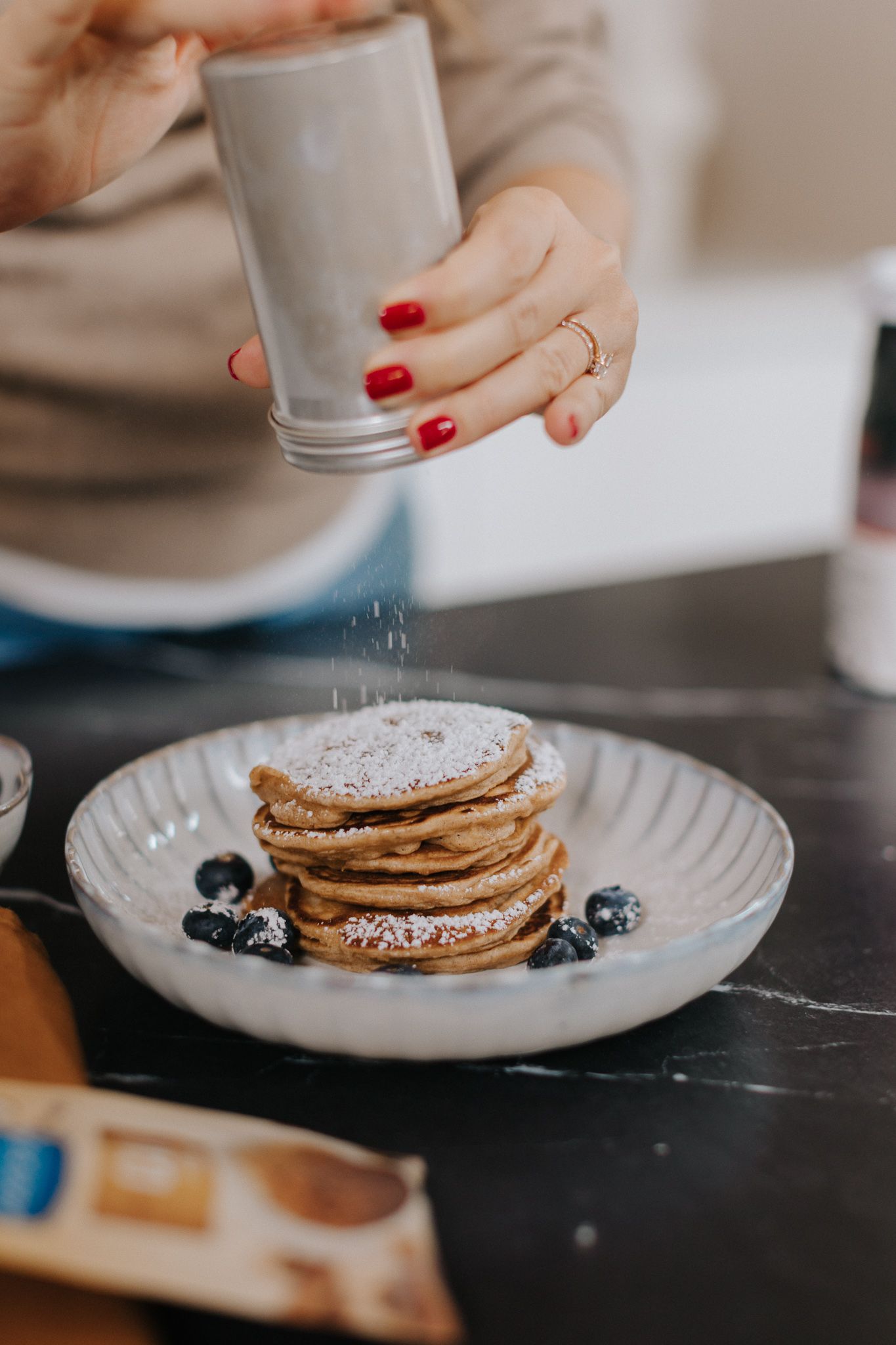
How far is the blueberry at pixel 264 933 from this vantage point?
75cm

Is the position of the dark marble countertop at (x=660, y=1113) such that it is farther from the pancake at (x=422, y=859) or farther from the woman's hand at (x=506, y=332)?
the woman's hand at (x=506, y=332)

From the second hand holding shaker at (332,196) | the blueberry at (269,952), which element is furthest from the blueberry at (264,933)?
the second hand holding shaker at (332,196)

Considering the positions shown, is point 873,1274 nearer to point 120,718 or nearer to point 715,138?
point 120,718

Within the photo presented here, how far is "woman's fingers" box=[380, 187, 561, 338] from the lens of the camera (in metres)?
0.63

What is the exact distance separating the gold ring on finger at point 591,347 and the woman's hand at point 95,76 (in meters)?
0.24

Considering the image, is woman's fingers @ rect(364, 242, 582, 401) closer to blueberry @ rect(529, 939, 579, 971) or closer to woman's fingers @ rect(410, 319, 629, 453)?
woman's fingers @ rect(410, 319, 629, 453)

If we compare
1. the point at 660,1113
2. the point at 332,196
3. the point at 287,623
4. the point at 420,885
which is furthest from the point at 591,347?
the point at 287,623

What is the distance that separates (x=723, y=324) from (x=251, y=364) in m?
2.67

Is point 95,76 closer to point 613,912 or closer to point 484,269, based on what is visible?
point 484,269

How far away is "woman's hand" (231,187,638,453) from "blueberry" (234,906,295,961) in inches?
12.6

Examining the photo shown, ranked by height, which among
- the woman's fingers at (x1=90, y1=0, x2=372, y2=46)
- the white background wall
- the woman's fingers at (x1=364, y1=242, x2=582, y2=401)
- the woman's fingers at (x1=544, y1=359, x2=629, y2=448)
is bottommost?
the white background wall

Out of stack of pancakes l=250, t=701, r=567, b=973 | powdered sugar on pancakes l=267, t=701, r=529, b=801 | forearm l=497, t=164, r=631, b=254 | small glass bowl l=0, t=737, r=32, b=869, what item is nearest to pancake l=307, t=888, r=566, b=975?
stack of pancakes l=250, t=701, r=567, b=973

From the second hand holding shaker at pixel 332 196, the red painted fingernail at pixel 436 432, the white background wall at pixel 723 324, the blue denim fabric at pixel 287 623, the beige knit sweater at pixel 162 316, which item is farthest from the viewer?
the white background wall at pixel 723 324

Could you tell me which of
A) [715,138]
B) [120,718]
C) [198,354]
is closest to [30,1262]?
[120,718]
